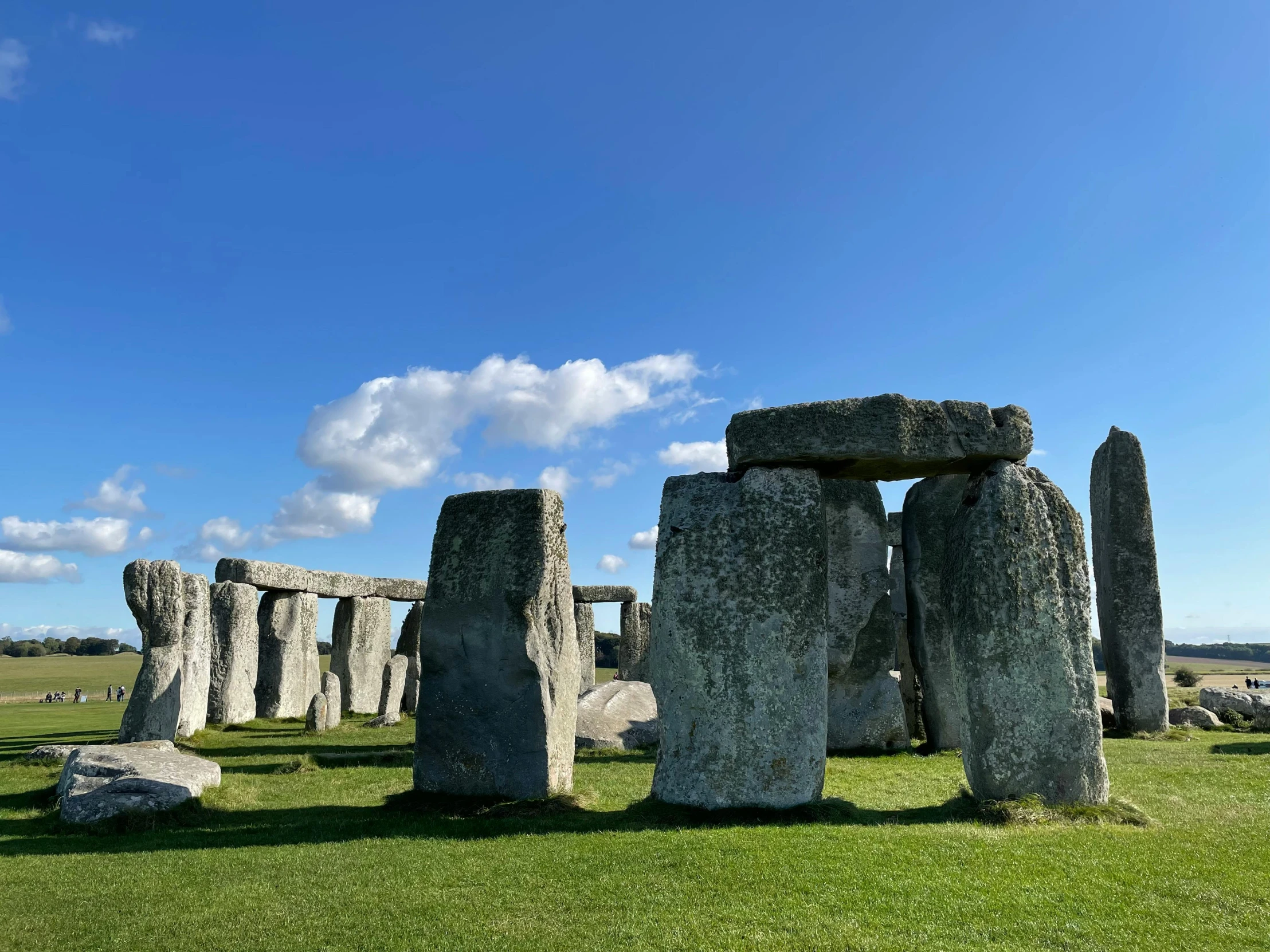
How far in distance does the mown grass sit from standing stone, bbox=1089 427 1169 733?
554 cm

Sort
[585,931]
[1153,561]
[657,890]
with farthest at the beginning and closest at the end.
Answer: [1153,561] < [657,890] < [585,931]

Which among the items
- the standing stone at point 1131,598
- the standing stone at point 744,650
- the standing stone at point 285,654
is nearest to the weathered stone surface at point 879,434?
the standing stone at point 744,650

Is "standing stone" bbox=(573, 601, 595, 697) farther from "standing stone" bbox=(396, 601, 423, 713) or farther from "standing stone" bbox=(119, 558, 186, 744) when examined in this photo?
"standing stone" bbox=(119, 558, 186, 744)

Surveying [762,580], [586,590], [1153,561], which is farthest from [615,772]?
[586,590]

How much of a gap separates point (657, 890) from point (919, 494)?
31.4 ft

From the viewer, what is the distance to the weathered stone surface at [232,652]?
1670 centimetres

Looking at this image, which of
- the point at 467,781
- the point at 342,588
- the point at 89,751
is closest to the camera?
the point at 467,781

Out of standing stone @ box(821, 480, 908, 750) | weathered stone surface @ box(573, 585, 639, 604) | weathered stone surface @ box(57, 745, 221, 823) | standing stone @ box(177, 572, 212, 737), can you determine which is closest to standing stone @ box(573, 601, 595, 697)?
weathered stone surface @ box(573, 585, 639, 604)

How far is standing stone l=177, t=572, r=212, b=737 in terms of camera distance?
1377 centimetres

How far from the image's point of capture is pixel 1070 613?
7324 millimetres

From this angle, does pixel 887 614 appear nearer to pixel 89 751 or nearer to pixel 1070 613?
pixel 1070 613

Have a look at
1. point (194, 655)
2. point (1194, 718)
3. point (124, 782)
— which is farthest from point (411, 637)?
point (1194, 718)

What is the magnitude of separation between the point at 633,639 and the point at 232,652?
1237 cm

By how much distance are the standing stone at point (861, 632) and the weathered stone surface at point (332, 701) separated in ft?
31.3
